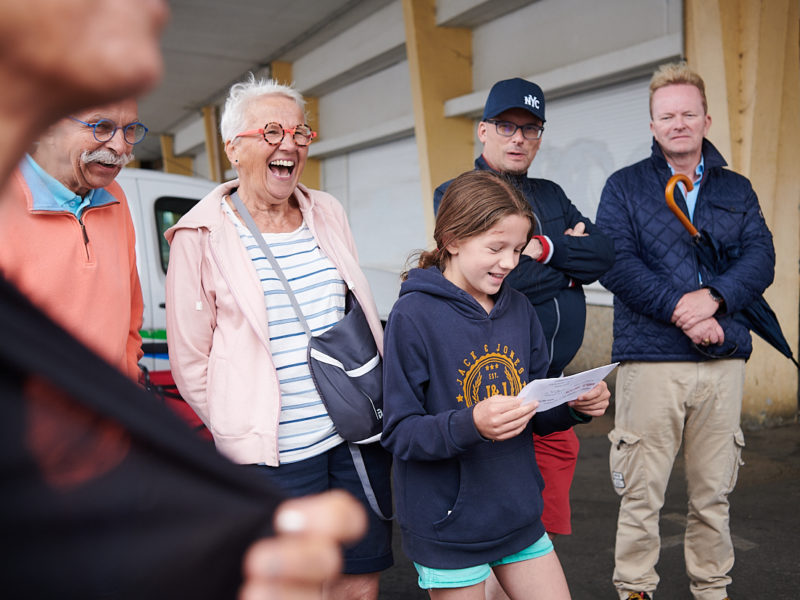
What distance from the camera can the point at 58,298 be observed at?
6.45 feet

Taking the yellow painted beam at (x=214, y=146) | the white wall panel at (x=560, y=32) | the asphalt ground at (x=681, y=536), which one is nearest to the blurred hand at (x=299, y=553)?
the asphalt ground at (x=681, y=536)

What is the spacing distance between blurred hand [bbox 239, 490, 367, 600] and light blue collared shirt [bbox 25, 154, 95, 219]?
1660 millimetres

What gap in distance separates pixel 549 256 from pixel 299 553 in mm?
2242

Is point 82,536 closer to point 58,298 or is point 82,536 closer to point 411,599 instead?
point 58,298

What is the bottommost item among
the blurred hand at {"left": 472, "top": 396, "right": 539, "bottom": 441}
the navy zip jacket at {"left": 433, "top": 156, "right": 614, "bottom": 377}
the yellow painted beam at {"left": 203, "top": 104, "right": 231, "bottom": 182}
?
A: the blurred hand at {"left": 472, "top": 396, "right": 539, "bottom": 441}

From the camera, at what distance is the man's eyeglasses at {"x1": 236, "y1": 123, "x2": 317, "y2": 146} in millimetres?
2469

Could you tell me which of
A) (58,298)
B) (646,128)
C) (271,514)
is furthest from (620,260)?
(646,128)

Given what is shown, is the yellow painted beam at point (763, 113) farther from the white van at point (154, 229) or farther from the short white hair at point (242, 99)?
the short white hair at point (242, 99)

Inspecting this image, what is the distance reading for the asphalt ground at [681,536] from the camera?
351 cm

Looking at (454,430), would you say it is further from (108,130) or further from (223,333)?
(108,130)

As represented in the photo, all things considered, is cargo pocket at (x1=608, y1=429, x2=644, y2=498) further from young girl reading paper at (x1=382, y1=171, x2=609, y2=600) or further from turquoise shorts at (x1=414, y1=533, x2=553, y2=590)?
turquoise shorts at (x1=414, y1=533, x2=553, y2=590)

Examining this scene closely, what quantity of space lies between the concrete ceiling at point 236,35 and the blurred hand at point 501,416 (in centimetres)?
838

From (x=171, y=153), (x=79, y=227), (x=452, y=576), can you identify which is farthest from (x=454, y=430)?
(x=171, y=153)

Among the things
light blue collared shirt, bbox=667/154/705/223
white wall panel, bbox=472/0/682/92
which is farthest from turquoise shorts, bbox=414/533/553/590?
white wall panel, bbox=472/0/682/92
